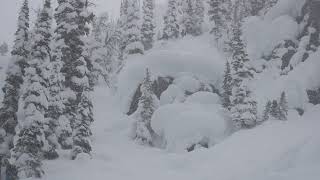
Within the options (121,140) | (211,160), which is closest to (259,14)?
(121,140)

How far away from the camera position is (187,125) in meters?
37.1

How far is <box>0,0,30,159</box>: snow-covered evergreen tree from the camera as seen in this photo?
25359mm

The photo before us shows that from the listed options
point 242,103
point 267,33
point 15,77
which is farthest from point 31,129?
point 267,33

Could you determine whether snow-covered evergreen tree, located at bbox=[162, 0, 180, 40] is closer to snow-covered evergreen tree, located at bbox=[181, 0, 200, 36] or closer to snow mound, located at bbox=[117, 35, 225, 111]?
snow-covered evergreen tree, located at bbox=[181, 0, 200, 36]

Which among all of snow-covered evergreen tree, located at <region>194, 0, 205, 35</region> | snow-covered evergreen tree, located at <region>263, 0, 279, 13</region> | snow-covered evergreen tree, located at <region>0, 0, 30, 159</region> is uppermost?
snow-covered evergreen tree, located at <region>263, 0, 279, 13</region>

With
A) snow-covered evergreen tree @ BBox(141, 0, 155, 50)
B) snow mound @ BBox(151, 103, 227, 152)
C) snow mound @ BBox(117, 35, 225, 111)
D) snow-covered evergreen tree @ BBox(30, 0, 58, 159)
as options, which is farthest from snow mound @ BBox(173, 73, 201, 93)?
snow-covered evergreen tree @ BBox(30, 0, 58, 159)

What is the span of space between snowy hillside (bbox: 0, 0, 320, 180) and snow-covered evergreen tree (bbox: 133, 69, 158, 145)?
0.40 feet

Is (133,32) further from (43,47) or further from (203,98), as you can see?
(43,47)

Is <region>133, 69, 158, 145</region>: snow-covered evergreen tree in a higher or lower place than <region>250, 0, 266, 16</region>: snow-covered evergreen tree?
lower

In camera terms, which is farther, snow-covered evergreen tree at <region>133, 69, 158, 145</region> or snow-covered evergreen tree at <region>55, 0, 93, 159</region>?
snow-covered evergreen tree at <region>133, 69, 158, 145</region>

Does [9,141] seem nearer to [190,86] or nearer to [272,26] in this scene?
[190,86]

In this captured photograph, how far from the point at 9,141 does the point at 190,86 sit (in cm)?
2631

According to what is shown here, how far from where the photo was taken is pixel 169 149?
36.8 metres

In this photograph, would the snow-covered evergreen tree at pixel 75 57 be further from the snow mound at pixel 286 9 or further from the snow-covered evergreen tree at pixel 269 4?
the snow-covered evergreen tree at pixel 269 4
